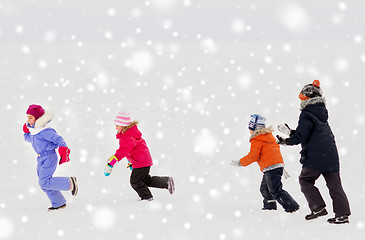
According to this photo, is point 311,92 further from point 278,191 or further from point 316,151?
point 278,191

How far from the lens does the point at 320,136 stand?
5473 mm

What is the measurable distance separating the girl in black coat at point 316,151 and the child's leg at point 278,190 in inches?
15.6

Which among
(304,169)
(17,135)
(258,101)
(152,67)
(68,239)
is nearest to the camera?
(68,239)

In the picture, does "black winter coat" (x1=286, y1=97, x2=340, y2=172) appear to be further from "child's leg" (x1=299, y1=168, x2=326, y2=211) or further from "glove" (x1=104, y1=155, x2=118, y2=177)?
"glove" (x1=104, y1=155, x2=118, y2=177)

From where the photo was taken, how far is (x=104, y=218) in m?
5.60

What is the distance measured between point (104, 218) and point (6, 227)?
4.13 feet

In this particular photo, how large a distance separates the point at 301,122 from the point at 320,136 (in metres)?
0.31

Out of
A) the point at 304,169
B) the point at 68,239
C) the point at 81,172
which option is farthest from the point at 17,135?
the point at 304,169

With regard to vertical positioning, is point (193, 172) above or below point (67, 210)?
above

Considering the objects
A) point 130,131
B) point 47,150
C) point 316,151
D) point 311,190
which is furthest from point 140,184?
point 316,151

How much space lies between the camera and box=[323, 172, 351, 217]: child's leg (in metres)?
5.32

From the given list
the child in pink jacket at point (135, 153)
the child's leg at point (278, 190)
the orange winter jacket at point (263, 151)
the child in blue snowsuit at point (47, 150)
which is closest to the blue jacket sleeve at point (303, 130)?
the orange winter jacket at point (263, 151)

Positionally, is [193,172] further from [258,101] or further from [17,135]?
[17,135]

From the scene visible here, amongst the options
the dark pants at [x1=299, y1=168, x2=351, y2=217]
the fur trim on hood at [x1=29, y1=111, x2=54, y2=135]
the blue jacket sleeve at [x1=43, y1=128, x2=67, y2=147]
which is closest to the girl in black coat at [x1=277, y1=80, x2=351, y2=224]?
the dark pants at [x1=299, y1=168, x2=351, y2=217]
